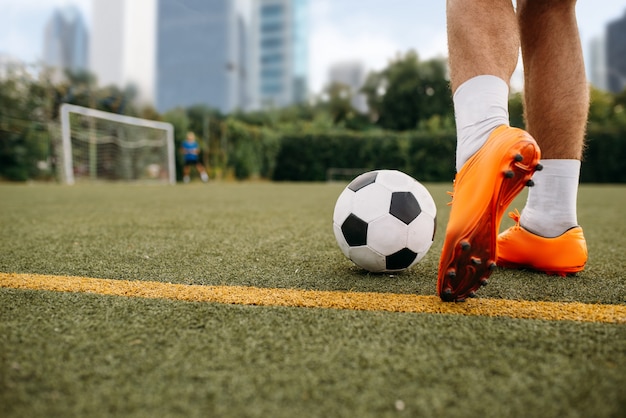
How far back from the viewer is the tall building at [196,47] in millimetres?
95875

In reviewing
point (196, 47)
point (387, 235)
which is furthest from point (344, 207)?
point (196, 47)

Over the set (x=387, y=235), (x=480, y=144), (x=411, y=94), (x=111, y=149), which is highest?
(x=411, y=94)

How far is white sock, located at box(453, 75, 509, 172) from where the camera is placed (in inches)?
53.1

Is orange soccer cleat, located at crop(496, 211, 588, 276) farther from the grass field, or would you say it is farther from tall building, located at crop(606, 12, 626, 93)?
tall building, located at crop(606, 12, 626, 93)

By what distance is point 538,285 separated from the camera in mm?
1509

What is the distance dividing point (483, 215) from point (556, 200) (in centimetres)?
68

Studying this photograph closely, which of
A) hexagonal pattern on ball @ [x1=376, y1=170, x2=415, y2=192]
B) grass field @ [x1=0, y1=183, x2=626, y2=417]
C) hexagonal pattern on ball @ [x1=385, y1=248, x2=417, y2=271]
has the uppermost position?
hexagonal pattern on ball @ [x1=376, y1=170, x2=415, y2=192]

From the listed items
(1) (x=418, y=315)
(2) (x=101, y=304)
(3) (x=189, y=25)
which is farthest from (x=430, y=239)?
(3) (x=189, y=25)

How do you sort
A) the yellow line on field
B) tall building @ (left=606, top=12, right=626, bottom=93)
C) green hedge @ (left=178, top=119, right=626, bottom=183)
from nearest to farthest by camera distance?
the yellow line on field, green hedge @ (left=178, top=119, right=626, bottom=183), tall building @ (left=606, top=12, right=626, bottom=93)

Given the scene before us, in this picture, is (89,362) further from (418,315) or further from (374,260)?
(374,260)

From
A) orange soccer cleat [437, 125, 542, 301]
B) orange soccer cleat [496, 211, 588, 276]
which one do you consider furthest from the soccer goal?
orange soccer cleat [437, 125, 542, 301]

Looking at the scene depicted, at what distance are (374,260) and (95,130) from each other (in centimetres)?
1334

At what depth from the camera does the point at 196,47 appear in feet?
327

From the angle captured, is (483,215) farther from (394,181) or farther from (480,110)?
(394,181)
